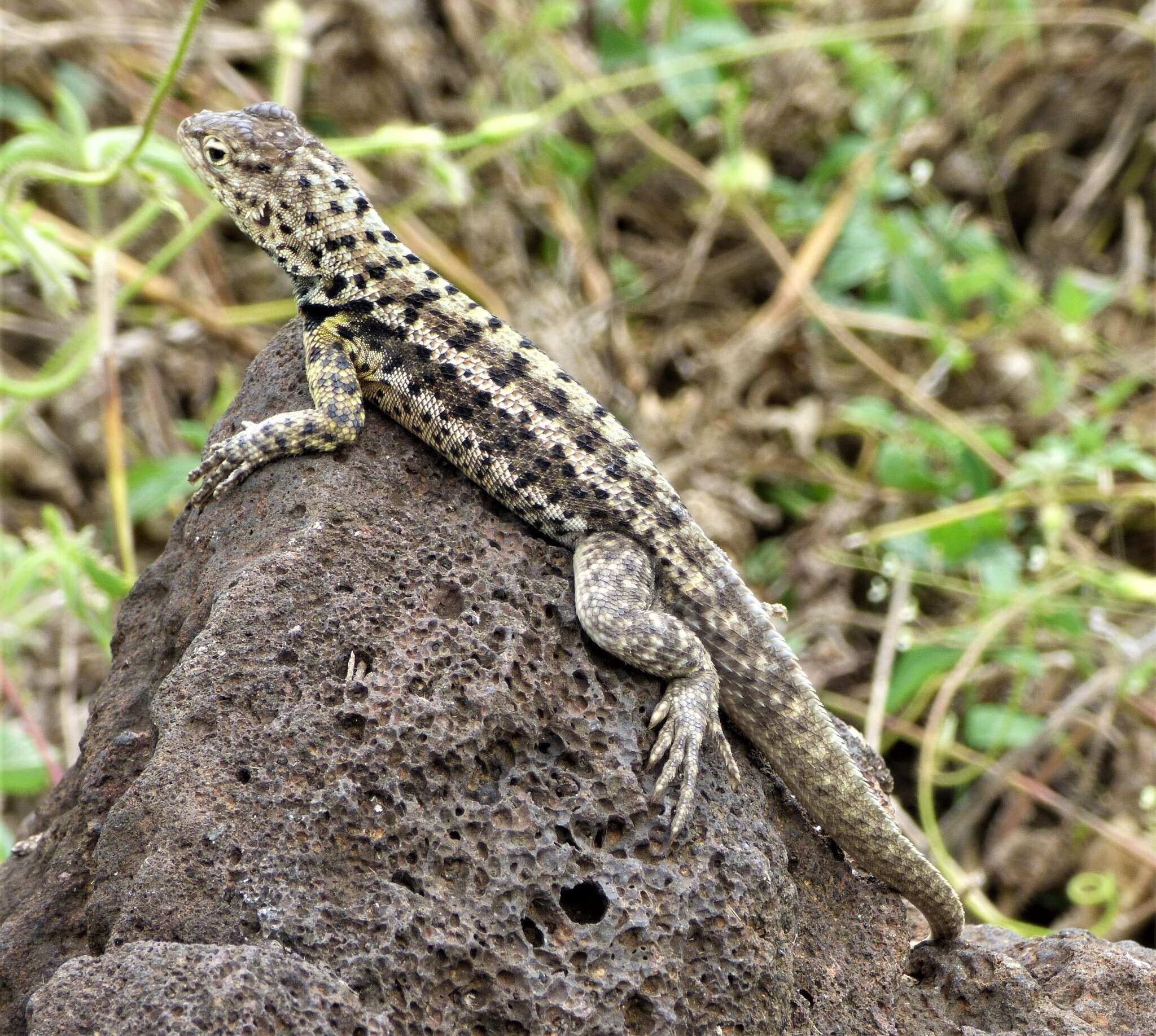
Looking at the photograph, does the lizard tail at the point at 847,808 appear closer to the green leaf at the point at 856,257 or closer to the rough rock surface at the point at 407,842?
the rough rock surface at the point at 407,842

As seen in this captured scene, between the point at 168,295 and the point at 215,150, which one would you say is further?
the point at 168,295

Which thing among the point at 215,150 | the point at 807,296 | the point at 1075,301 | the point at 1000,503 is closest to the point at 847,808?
the point at 215,150

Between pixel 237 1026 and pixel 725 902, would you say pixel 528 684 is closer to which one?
pixel 725 902

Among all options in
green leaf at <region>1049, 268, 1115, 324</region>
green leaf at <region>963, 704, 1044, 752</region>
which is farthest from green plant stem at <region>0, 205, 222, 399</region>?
green leaf at <region>1049, 268, 1115, 324</region>

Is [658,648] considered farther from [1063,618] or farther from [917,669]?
[1063,618]

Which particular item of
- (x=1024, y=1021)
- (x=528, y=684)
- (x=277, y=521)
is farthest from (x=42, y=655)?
(x=1024, y=1021)

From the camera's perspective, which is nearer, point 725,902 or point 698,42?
point 725,902

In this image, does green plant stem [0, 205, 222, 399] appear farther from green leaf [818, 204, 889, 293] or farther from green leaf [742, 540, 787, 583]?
green leaf [818, 204, 889, 293]
